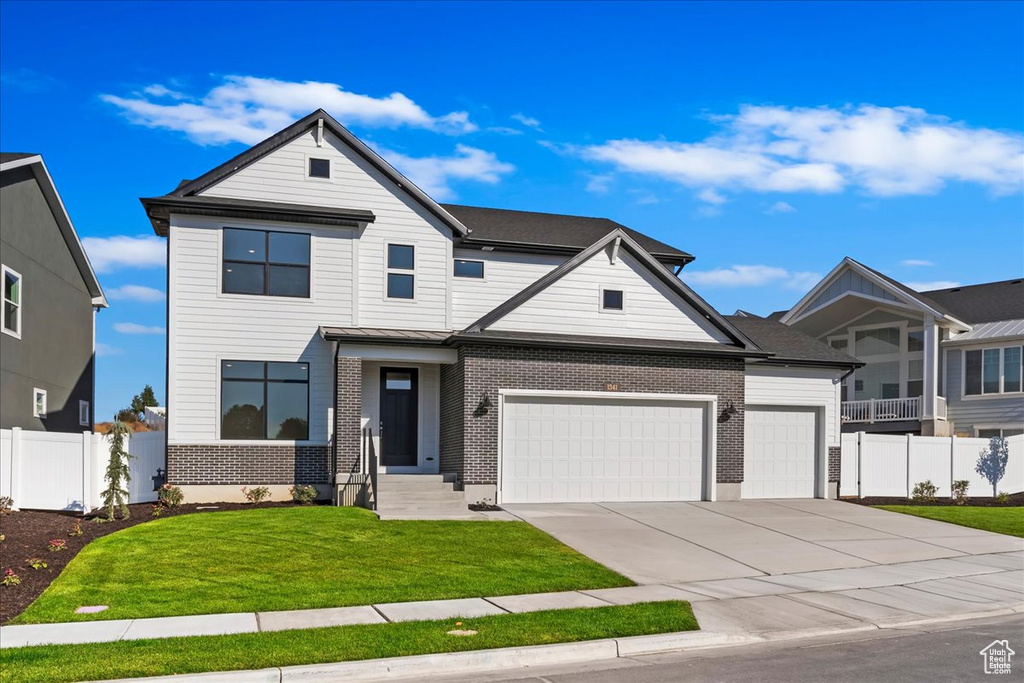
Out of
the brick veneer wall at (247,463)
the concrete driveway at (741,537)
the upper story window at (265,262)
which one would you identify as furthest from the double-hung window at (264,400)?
the concrete driveway at (741,537)

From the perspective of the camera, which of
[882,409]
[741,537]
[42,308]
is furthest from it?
[882,409]

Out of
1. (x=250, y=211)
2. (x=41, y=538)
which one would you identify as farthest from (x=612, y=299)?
(x=41, y=538)

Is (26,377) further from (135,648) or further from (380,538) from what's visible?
(135,648)

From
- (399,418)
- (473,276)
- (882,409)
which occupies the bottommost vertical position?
(882,409)

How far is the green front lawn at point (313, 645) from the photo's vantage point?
29.6 ft

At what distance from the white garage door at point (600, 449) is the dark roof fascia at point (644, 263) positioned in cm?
192

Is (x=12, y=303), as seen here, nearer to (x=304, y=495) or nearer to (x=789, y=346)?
(x=304, y=495)

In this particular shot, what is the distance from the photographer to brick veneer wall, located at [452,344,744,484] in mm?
21281

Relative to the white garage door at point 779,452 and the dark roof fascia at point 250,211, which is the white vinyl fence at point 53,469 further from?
the white garage door at point 779,452

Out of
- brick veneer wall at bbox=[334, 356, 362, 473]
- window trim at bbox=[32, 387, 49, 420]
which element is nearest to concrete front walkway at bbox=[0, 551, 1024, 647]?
brick veneer wall at bbox=[334, 356, 362, 473]

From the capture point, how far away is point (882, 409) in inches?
1405

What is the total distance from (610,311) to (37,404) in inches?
640

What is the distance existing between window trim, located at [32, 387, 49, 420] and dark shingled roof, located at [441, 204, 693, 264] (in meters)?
12.4

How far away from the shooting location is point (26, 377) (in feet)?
84.3
